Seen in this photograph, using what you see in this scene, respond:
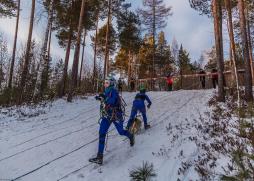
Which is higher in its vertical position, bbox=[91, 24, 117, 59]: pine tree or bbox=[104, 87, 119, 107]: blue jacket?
bbox=[91, 24, 117, 59]: pine tree

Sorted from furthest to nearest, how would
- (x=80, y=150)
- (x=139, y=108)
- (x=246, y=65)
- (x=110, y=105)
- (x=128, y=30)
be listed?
(x=128, y=30) < (x=246, y=65) < (x=139, y=108) < (x=80, y=150) < (x=110, y=105)

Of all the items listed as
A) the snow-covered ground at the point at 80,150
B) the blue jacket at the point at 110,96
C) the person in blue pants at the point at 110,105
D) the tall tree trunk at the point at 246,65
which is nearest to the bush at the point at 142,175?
the snow-covered ground at the point at 80,150

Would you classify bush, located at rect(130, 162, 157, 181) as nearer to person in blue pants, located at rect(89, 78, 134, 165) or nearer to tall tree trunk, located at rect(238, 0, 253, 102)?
person in blue pants, located at rect(89, 78, 134, 165)

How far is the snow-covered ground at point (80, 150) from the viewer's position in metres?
6.95

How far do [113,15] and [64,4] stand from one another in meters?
8.14

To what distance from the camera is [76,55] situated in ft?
65.6

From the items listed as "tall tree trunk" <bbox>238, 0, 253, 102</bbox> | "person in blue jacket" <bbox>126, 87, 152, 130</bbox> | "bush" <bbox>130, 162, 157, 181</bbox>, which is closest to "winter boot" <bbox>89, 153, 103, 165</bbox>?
"bush" <bbox>130, 162, 157, 181</bbox>

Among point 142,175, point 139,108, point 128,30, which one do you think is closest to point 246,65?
point 139,108

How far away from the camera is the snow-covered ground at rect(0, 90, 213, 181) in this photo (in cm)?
695

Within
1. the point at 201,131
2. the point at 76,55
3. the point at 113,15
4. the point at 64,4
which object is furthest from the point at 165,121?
the point at 113,15

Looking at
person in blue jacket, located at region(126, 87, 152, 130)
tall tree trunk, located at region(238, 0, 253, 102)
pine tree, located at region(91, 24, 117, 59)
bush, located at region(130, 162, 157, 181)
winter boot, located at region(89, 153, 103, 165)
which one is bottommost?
bush, located at region(130, 162, 157, 181)

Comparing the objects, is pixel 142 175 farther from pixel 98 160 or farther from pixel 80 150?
pixel 80 150

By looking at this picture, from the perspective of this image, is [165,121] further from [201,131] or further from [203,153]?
[203,153]

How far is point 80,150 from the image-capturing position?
8758mm
